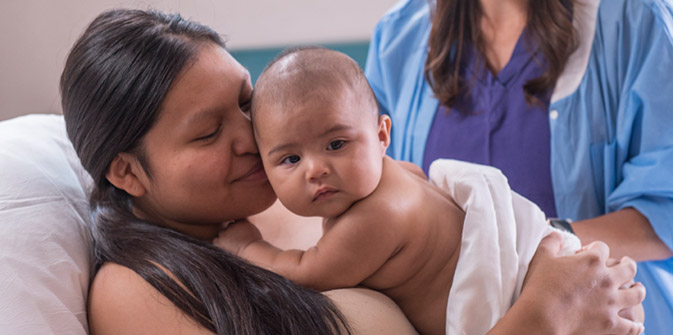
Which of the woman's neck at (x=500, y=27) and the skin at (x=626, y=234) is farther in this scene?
the woman's neck at (x=500, y=27)

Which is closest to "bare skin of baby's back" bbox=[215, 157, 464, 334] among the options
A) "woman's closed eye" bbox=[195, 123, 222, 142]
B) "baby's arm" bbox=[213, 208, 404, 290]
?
"baby's arm" bbox=[213, 208, 404, 290]

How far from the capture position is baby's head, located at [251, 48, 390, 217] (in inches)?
41.5

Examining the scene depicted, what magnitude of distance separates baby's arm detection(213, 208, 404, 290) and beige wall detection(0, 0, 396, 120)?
5.26 feet

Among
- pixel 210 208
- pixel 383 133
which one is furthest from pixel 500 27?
pixel 210 208

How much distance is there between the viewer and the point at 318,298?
1057 mm

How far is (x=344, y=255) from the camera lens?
1.09m

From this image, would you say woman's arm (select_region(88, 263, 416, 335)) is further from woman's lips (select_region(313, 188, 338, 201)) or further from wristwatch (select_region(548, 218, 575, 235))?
wristwatch (select_region(548, 218, 575, 235))

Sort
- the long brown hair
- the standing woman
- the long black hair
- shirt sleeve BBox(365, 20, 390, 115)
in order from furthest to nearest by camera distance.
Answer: shirt sleeve BBox(365, 20, 390, 115) < the long brown hair < the standing woman < the long black hair

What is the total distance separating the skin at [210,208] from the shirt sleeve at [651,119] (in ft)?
1.36

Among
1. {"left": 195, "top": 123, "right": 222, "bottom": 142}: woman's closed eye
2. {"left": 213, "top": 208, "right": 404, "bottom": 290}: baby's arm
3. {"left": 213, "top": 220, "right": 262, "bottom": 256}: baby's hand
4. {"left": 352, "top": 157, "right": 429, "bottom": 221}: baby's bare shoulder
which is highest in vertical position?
{"left": 195, "top": 123, "right": 222, "bottom": 142}: woman's closed eye

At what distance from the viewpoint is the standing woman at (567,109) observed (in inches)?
62.3

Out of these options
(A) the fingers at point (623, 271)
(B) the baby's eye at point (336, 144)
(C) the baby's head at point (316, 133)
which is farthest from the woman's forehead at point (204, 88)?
(A) the fingers at point (623, 271)

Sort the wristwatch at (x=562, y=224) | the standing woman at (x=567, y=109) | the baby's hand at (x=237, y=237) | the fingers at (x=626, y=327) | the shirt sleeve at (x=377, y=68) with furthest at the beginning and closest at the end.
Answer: the shirt sleeve at (x=377, y=68) < the standing woman at (x=567, y=109) < the wristwatch at (x=562, y=224) < the baby's hand at (x=237, y=237) < the fingers at (x=626, y=327)

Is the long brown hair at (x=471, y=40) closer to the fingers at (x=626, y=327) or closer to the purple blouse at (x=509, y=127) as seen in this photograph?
the purple blouse at (x=509, y=127)
